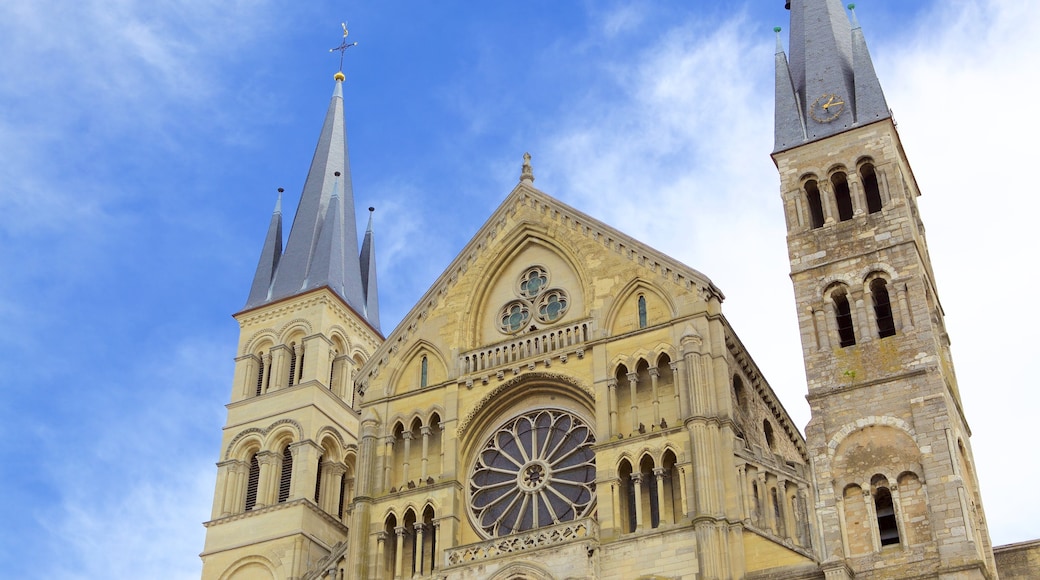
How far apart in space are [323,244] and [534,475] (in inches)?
618

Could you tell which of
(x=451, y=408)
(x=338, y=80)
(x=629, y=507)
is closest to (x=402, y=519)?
(x=451, y=408)

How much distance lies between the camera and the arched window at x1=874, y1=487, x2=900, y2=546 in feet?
95.8

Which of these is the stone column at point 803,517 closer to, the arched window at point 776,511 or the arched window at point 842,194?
the arched window at point 776,511

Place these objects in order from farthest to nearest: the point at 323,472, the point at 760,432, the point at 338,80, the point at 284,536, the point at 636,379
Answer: the point at 338,80 → the point at 323,472 → the point at 284,536 → the point at 760,432 → the point at 636,379

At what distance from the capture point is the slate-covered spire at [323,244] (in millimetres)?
45031

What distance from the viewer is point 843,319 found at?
33.1 meters

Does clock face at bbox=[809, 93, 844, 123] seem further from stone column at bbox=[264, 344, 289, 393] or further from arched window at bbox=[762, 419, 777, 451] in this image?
stone column at bbox=[264, 344, 289, 393]

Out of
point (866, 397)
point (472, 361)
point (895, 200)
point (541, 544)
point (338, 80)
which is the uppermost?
point (338, 80)

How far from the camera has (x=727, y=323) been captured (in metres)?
33.4

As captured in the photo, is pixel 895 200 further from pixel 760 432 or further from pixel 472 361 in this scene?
pixel 472 361

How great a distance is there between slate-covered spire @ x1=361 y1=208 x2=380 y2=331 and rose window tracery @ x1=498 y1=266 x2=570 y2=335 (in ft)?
35.8

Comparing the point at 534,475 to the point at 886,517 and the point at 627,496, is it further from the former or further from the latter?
the point at 886,517

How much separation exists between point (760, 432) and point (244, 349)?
56.5 ft

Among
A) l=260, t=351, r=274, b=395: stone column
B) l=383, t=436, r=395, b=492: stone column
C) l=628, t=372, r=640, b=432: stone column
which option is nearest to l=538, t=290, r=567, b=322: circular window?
l=628, t=372, r=640, b=432: stone column
